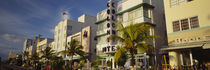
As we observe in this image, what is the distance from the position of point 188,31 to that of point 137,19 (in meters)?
10.0

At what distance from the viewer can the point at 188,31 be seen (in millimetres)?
18781

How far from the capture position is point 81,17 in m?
56.8

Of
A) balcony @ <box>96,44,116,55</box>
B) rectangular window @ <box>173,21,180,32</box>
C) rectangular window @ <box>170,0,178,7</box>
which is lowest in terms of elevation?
balcony @ <box>96,44,116,55</box>

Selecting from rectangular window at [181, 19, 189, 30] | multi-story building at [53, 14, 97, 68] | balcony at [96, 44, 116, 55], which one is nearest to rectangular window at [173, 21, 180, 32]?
rectangular window at [181, 19, 189, 30]

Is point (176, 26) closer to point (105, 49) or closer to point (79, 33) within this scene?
point (105, 49)

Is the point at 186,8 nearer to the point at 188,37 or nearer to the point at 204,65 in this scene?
the point at 188,37

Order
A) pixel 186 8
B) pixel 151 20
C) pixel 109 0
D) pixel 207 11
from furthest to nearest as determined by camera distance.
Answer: pixel 109 0 < pixel 151 20 < pixel 186 8 < pixel 207 11

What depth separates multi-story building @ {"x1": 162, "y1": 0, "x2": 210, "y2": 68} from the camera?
17.5 m

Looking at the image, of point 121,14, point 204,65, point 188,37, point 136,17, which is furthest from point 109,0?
point 204,65

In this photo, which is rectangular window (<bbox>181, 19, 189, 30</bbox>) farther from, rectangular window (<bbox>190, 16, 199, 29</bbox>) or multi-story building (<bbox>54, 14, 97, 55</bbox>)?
multi-story building (<bbox>54, 14, 97, 55</bbox>)

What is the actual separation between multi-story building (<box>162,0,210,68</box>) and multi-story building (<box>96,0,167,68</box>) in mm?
5607

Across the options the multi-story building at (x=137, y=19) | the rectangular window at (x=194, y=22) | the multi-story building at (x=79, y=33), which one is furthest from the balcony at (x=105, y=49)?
the rectangular window at (x=194, y=22)

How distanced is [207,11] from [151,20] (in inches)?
410

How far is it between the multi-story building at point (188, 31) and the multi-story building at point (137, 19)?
18.4ft
